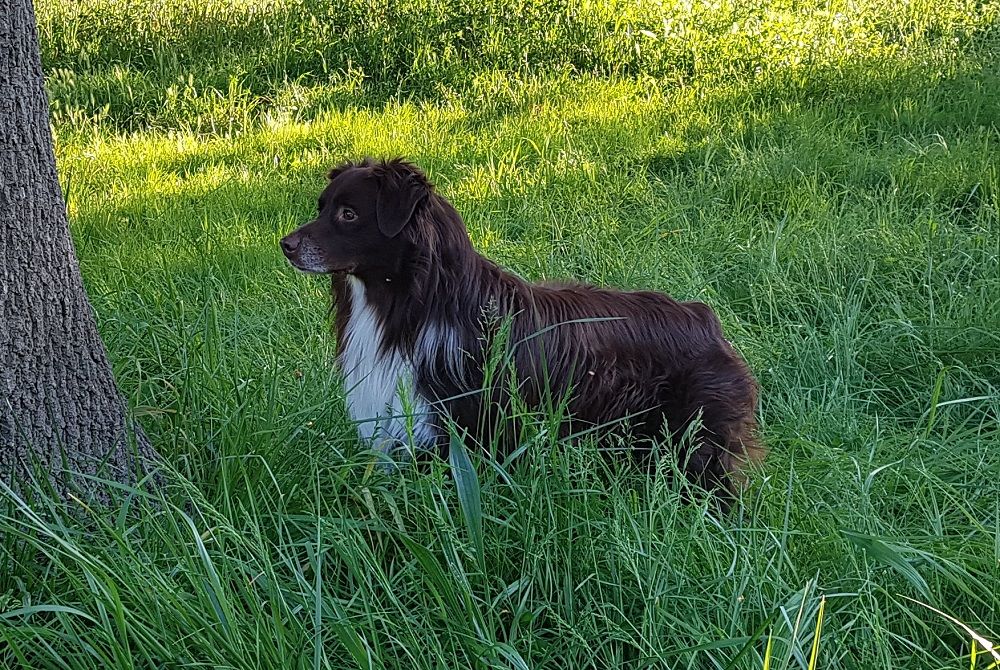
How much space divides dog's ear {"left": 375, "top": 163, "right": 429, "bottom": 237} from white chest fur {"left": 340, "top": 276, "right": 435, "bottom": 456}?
0.88ft

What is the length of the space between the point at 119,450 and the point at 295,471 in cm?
48

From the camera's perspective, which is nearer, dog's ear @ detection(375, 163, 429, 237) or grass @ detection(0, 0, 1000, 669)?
grass @ detection(0, 0, 1000, 669)

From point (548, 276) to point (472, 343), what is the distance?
1445 mm

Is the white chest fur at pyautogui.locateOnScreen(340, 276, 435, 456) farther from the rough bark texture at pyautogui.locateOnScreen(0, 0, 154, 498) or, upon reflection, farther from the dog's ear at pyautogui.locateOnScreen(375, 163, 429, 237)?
the rough bark texture at pyautogui.locateOnScreen(0, 0, 154, 498)

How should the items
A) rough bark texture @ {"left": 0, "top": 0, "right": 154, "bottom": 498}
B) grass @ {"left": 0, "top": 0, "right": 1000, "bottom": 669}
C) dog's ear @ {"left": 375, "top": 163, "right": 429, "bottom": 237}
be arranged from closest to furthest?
grass @ {"left": 0, "top": 0, "right": 1000, "bottom": 669}
rough bark texture @ {"left": 0, "top": 0, "right": 154, "bottom": 498}
dog's ear @ {"left": 375, "top": 163, "right": 429, "bottom": 237}

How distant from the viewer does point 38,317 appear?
2.33m

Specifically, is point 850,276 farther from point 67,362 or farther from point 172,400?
point 67,362

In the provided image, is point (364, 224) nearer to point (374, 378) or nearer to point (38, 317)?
point (374, 378)

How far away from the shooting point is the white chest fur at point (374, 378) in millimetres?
2871

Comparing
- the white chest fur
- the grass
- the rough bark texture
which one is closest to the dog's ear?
the white chest fur

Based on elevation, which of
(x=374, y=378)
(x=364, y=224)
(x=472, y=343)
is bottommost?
(x=374, y=378)

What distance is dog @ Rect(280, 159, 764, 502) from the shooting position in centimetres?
288

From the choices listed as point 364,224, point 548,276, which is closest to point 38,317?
point 364,224

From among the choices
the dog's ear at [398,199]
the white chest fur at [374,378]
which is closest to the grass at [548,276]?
the white chest fur at [374,378]
